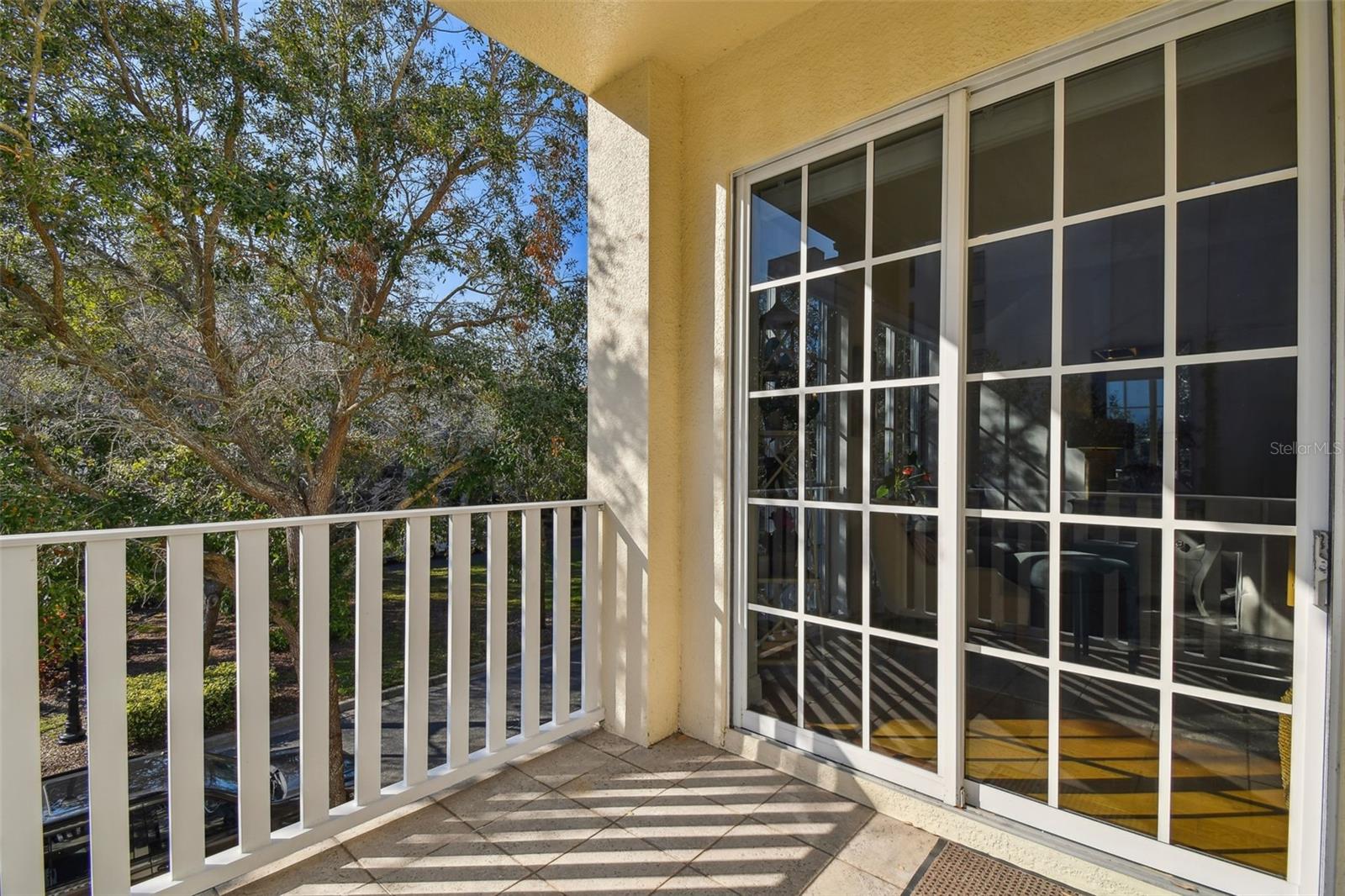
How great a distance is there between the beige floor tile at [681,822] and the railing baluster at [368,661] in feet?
2.89

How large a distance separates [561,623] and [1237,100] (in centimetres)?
289

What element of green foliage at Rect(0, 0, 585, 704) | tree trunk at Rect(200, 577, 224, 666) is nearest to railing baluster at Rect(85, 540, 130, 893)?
green foliage at Rect(0, 0, 585, 704)

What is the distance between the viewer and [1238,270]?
1.65 m

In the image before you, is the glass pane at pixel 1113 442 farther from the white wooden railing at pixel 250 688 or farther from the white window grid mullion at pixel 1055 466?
the white wooden railing at pixel 250 688

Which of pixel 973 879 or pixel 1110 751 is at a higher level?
pixel 1110 751

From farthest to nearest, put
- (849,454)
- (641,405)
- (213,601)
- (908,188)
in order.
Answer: (213,601), (641,405), (849,454), (908,188)

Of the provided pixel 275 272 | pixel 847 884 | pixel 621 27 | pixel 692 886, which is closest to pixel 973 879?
pixel 847 884

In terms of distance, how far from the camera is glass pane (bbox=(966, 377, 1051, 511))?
6.39ft

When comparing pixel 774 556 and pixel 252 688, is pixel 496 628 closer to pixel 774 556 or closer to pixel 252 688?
pixel 252 688

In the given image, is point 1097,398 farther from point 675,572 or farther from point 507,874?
point 507,874

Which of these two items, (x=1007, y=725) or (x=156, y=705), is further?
(x=156, y=705)

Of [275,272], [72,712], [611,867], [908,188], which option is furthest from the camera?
[72,712]

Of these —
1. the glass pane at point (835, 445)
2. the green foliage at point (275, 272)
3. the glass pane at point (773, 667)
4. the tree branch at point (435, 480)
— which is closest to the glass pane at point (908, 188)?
the glass pane at point (835, 445)

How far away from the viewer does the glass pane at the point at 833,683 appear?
2.34m
